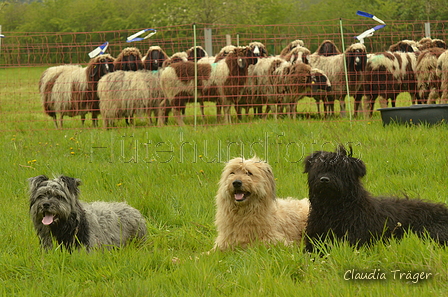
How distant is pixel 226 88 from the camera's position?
568 inches

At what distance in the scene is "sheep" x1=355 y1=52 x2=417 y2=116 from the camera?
14422mm

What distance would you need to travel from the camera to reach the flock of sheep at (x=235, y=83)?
14.0 meters

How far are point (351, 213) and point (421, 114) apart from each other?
5642mm

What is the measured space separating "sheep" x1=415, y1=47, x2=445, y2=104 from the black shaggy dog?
31.3 ft

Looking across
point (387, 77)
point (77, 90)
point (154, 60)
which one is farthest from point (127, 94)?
point (387, 77)

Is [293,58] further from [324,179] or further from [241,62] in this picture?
[324,179]

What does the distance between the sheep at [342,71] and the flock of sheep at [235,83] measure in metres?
0.03

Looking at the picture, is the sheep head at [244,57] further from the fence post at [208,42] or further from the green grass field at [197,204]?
the green grass field at [197,204]

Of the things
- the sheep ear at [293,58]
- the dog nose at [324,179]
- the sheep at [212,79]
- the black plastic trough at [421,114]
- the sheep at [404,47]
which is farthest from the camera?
the sheep at [404,47]

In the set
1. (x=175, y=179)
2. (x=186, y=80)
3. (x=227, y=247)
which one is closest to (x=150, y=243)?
(x=227, y=247)

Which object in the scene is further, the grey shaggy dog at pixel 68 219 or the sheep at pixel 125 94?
the sheep at pixel 125 94

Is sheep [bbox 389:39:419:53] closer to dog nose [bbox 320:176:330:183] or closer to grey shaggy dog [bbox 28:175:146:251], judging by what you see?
dog nose [bbox 320:176:330:183]

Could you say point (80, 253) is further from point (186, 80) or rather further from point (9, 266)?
point (186, 80)

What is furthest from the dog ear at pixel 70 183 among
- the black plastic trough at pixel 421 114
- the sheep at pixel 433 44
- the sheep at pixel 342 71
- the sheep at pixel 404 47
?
the sheep at pixel 404 47
